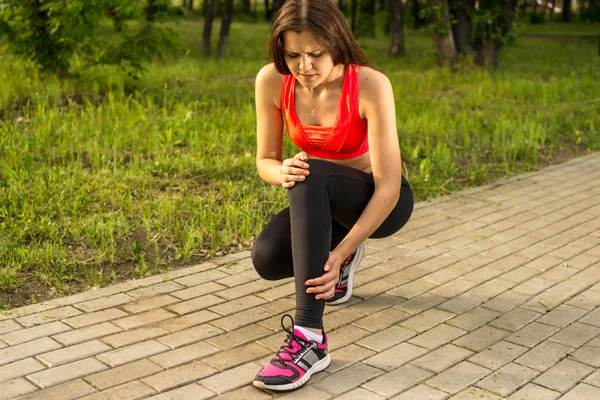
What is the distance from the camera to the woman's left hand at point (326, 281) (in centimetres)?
319

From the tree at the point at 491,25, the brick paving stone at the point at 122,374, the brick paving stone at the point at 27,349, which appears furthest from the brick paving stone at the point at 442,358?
the tree at the point at 491,25

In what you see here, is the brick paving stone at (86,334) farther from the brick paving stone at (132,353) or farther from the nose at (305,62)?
the nose at (305,62)

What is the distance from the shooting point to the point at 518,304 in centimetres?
407

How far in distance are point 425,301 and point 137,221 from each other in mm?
1899

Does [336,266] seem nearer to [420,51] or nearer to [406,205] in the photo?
[406,205]

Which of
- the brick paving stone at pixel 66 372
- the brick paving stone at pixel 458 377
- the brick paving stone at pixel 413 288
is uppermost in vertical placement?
the brick paving stone at pixel 458 377

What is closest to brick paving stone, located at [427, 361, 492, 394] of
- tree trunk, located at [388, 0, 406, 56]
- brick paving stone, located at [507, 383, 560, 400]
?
brick paving stone, located at [507, 383, 560, 400]

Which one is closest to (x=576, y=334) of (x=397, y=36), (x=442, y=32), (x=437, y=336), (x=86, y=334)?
(x=437, y=336)

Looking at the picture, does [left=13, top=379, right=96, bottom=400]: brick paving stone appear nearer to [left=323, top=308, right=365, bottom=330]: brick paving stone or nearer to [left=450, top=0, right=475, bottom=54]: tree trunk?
[left=323, top=308, right=365, bottom=330]: brick paving stone

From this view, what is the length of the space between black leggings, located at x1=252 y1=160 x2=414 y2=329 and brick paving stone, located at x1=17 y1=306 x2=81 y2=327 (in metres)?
0.97

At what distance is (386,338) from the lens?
3623 millimetres

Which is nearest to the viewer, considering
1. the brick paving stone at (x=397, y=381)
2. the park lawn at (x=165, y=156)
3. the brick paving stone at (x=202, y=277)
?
the brick paving stone at (x=397, y=381)

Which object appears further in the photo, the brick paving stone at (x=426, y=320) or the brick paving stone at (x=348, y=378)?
the brick paving stone at (x=426, y=320)

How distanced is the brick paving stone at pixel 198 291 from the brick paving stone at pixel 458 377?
4.62 ft
